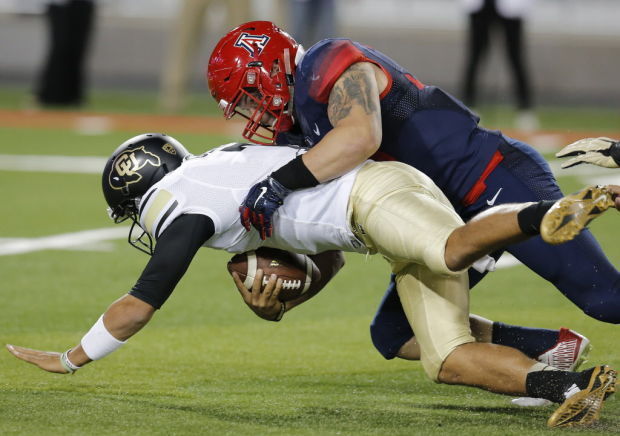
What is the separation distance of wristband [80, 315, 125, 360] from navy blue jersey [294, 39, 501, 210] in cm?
110

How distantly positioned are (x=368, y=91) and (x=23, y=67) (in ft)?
55.6

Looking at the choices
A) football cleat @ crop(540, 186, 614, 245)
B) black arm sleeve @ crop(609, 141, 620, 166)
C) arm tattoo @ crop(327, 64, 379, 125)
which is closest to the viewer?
football cleat @ crop(540, 186, 614, 245)

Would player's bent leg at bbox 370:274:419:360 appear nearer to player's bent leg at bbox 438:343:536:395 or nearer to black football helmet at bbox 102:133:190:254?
player's bent leg at bbox 438:343:536:395

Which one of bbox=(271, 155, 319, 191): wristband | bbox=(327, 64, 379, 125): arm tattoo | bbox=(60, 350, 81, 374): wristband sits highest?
bbox=(327, 64, 379, 125): arm tattoo

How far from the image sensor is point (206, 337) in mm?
5805

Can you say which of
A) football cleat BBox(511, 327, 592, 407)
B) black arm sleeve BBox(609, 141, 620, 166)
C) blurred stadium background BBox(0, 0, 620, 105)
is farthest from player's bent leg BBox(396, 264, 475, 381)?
blurred stadium background BBox(0, 0, 620, 105)

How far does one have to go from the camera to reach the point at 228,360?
5.36 meters

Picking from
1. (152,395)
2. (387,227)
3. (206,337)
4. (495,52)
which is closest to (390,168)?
(387,227)

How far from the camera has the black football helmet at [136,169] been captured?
4473 mm

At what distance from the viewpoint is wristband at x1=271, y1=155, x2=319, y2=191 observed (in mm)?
4242

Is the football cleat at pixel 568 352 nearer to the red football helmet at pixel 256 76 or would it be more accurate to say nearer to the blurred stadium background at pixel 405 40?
the red football helmet at pixel 256 76

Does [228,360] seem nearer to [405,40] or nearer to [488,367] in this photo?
[488,367]

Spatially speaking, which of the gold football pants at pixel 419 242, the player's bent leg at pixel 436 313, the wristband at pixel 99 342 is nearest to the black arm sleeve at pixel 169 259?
the wristband at pixel 99 342

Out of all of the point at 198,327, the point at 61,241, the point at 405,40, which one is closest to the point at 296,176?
the point at 198,327
